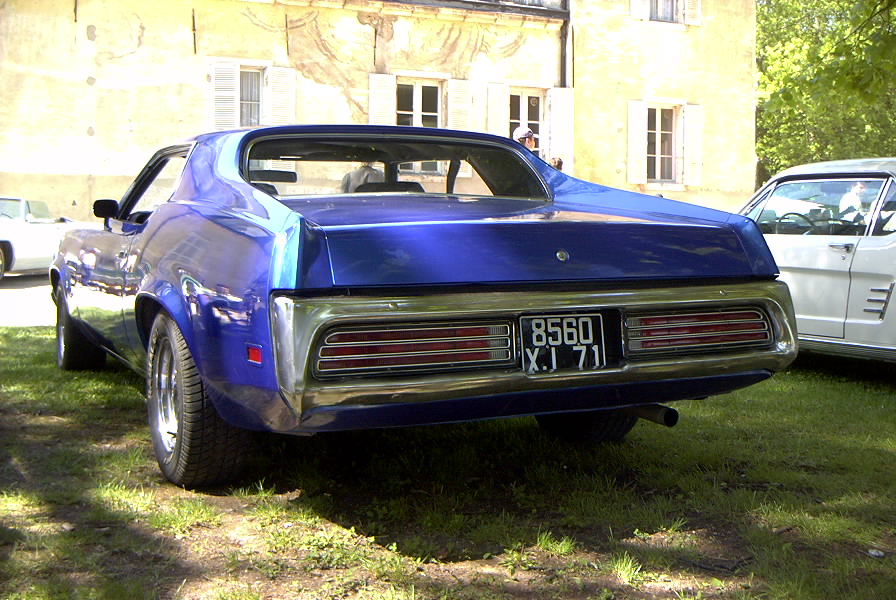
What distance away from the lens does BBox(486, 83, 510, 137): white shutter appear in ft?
61.0

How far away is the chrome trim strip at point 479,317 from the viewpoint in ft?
9.62

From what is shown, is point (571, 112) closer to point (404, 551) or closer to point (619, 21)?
point (619, 21)

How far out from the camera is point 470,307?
308cm

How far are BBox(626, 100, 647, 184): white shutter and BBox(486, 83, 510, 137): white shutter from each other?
7.94 ft

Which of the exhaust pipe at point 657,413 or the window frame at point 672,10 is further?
the window frame at point 672,10

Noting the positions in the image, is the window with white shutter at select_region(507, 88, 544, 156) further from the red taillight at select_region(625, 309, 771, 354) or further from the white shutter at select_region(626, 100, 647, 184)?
the red taillight at select_region(625, 309, 771, 354)

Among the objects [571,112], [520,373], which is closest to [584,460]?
[520,373]

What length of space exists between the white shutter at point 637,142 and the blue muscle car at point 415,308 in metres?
15.6

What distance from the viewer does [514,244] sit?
3221 mm

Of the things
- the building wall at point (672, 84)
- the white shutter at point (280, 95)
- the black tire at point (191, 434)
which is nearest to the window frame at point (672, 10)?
the building wall at point (672, 84)

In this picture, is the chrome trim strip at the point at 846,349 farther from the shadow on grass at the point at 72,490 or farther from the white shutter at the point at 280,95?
the white shutter at the point at 280,95

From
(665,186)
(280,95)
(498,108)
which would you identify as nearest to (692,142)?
(665,186)

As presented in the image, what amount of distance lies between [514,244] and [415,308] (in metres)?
0.41

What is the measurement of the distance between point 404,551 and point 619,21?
58.0ft
